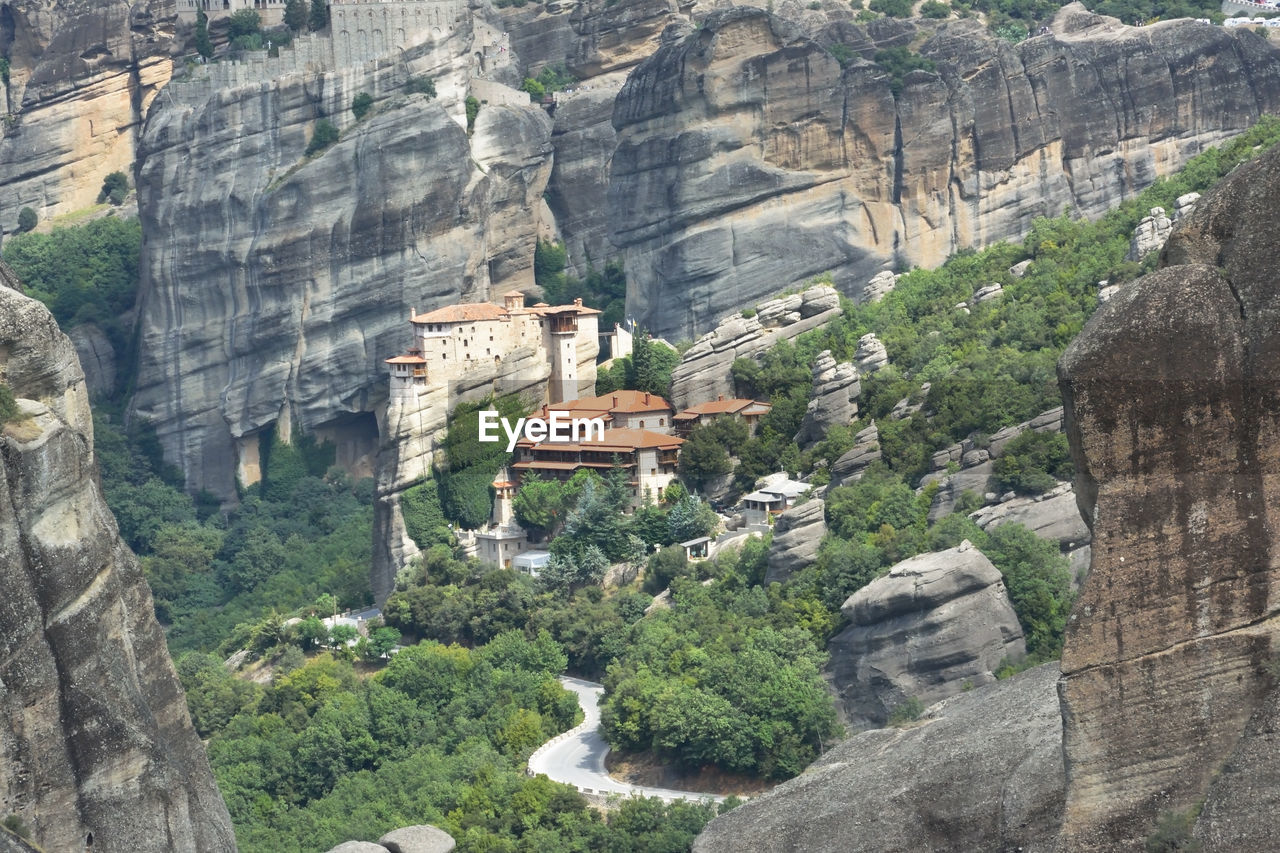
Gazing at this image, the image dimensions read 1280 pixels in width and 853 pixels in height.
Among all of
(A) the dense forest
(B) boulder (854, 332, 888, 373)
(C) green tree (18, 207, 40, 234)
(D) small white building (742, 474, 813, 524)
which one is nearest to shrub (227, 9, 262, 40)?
(C) green tree (18, 207, 40, 234)

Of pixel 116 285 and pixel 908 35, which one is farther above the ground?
pixel 908 35

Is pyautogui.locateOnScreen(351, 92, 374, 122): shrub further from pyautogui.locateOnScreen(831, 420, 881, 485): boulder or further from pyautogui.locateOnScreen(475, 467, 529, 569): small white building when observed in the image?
pyautogui.locateOnScreen(831, 420, 881, 485): boulder

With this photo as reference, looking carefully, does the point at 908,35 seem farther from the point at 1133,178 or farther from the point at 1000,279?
the point at 1000,279

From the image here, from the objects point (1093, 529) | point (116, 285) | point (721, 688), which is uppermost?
point (1093, 529)

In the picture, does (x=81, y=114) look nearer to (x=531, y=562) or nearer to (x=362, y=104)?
(x=362, y=104)

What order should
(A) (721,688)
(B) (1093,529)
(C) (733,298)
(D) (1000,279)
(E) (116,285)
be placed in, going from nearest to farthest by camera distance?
(B) (1093,529) → (A) (721,688) → (D) (1000,279) → (C) (733,298) → (E) (116,285)

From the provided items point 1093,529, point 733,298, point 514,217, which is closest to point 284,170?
point 514,217
